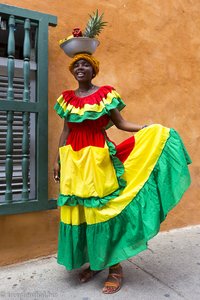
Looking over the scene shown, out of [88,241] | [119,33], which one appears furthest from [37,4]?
[88,241]

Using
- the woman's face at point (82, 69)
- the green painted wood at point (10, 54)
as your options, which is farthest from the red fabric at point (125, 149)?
the green painted wood at point (10, 54)

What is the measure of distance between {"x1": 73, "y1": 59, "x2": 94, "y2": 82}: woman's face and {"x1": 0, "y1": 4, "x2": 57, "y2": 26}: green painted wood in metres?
0.67

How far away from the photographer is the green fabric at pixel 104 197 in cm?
227

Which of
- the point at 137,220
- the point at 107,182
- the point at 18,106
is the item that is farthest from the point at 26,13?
the point at 137,220

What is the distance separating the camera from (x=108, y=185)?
2311 mm

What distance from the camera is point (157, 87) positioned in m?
3.58

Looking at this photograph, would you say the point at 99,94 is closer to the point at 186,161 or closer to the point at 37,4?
the point at 186,161

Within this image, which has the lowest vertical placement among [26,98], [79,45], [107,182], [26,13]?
[107,182]

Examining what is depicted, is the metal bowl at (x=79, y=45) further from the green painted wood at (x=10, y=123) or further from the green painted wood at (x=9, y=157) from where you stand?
the green painted wood at (x=9, y=157)

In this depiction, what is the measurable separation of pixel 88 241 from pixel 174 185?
739 millimetres

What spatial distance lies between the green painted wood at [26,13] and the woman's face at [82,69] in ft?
2.20

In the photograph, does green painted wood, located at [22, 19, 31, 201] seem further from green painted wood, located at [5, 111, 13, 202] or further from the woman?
the woman

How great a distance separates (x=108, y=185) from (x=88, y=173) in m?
0.18

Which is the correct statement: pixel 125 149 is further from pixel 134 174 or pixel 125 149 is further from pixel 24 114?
pixel 24 114
